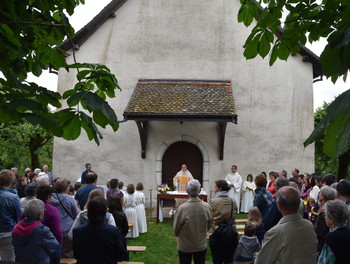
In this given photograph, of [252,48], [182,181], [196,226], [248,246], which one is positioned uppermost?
[252,48]

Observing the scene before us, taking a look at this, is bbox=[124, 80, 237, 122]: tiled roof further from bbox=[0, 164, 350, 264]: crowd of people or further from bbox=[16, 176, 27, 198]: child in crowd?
bbox=[0, 164, 350, 264]: crowd of people

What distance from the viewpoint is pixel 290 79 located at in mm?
14328

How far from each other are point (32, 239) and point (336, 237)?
3.33 m

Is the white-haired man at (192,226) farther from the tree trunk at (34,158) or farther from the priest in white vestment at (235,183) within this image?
the tree trunk at (34,158)

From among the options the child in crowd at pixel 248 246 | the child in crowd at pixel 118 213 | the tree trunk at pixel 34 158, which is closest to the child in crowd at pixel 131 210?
the child in crowd at pixel 118 213

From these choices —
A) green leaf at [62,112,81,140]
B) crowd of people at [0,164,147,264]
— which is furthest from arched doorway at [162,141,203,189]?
green leaf at [62,112,81,140]

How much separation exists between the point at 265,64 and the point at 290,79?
111 cm

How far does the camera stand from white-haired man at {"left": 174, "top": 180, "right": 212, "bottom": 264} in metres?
5.32

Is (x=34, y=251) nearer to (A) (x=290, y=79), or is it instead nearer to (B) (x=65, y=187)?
(B) (x=65, y=187)

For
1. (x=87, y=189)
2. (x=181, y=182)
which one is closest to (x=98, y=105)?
(x=87, y=189)

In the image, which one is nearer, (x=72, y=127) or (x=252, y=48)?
(x=72, y=127)

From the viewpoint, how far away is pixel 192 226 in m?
5.30

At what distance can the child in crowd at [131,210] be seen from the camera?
9525 mm

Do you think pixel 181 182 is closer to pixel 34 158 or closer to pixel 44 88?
pixel 44 88
